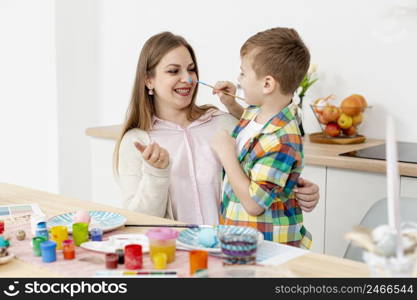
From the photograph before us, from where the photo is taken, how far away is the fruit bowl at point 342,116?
9.02 ft

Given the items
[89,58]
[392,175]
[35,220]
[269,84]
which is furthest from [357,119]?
[89,58]

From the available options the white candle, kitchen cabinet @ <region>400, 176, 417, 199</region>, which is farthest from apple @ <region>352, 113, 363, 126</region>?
the white candle

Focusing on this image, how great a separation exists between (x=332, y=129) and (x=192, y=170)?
33.6 inches

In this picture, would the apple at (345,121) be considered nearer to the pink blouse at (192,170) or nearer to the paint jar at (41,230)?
the pink blouse at (192,170)

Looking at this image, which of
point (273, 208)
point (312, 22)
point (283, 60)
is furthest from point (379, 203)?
point (312, 22)

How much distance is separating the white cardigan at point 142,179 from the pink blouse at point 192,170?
0.15ft

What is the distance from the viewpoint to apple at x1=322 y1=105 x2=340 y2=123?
2.75 metres

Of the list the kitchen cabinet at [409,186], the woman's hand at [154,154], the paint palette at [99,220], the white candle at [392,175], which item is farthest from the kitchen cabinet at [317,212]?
the white candle at [392,175]

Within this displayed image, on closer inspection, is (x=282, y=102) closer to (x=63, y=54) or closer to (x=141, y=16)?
(x=141, y=16)

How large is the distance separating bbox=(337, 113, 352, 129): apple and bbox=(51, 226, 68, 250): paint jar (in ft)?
5.18

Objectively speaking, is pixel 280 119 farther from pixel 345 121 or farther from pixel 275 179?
pixel 345 121

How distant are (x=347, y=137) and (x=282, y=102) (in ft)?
3.40

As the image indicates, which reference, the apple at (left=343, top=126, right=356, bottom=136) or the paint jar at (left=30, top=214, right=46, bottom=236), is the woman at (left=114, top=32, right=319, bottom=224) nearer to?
the paint jar at (left=30, top=214, right=46, bottom=236)

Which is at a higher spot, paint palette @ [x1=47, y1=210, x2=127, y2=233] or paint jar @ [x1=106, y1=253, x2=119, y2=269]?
paint palette @ [x1=47, y1=210, x2=127, y2=233]
